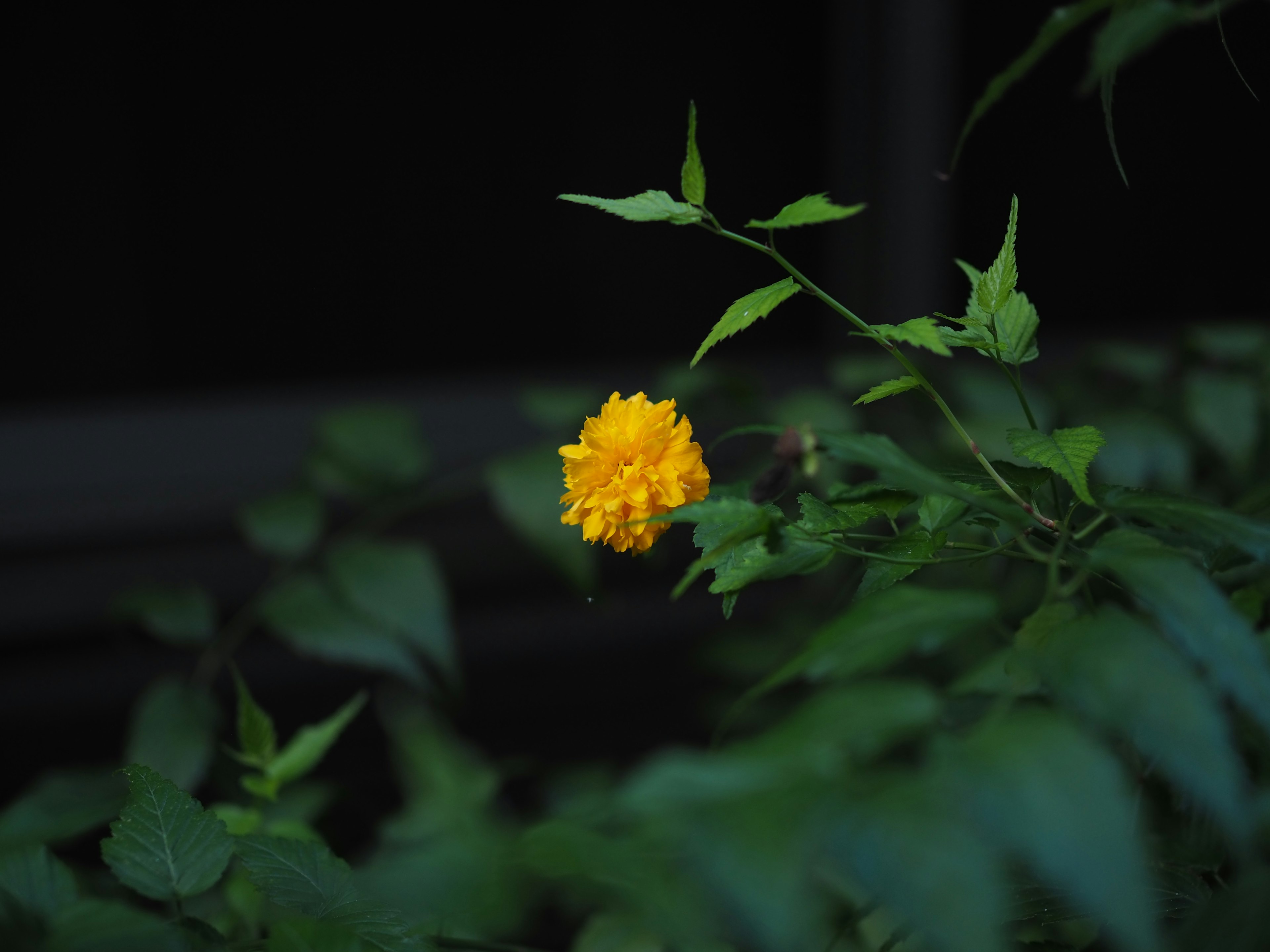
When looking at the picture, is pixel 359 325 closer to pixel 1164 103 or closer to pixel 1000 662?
pixel 1000 662

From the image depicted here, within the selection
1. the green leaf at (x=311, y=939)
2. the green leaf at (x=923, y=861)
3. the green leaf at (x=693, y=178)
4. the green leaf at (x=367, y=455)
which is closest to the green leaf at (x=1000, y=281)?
the green leaf at (x=693, y=178)

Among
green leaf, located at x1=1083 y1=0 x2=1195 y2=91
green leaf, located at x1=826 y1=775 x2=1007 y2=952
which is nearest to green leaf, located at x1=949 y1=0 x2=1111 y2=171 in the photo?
green leaf, located at x1=1083 y1=0 x2=1195 y2=91

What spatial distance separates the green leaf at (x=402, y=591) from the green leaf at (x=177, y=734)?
150 mm

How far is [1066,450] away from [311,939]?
1.04ft

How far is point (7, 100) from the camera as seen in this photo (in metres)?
1.18

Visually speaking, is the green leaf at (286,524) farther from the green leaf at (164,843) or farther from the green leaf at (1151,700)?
the green leaf at (1151,700)

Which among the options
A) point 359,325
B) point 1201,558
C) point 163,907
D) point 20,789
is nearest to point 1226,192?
point 359,325

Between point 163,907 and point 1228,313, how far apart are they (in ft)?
6.30

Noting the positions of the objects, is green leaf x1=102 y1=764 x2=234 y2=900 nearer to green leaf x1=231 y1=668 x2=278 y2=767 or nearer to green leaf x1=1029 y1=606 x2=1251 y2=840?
green leaf x1=231 y1=668 x2=278 y2=767

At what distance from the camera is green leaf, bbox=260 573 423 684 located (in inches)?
31.1

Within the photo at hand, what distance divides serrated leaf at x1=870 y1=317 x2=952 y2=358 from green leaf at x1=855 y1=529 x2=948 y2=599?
0.24 ft

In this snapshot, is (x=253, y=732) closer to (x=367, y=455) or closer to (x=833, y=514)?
(x=833, y=514)

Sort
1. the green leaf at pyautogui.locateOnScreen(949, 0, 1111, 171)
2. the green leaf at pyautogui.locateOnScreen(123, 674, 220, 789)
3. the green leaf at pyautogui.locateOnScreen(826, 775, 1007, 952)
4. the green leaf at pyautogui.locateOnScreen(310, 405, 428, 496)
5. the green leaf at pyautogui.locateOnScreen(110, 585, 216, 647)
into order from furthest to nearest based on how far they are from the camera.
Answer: the green leaf at pyautogui.locateOnScreen(310, 405, 428, 496) < the green leaf at pyautogui.locateOnScreen(110, 585, 216, 647) < the green leaf at pyautogui.locateOnScreen(123, 674, 220, 789) < the green leaf at pyautogui.locateOnScreen(949, 0, 1111, 171) < the green leaf at pyautogui.locateOnScreen(826, 775, 1007, 952)

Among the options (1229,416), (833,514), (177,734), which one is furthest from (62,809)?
(1229,416)
